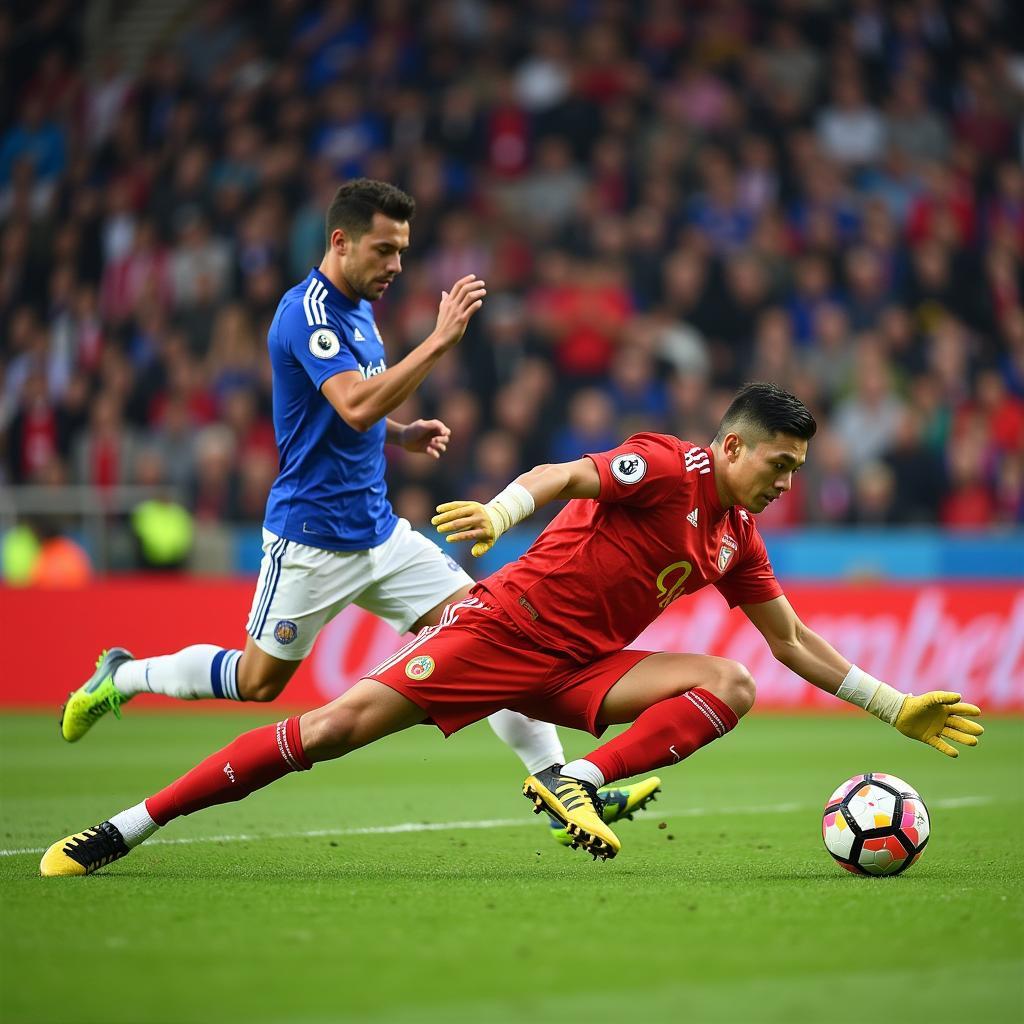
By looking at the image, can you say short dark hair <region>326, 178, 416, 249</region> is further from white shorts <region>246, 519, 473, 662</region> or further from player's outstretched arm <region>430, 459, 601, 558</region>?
player's outstretched arm <region>430, 459, 601, 558</region>

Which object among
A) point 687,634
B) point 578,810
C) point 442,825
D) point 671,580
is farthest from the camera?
point 687,634

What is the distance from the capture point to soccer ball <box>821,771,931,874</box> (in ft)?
18.9

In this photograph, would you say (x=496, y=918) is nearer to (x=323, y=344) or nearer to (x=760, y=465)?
(x=760, y=465)

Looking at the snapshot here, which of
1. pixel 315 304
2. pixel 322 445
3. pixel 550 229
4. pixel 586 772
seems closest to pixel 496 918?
pixel 586 772

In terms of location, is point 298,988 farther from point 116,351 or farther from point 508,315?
point 116,351

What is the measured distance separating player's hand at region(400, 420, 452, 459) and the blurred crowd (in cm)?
754

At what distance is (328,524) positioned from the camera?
668 cm

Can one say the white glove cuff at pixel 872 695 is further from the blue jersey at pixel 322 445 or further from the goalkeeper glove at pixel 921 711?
the blue jersey at pixel 322 445

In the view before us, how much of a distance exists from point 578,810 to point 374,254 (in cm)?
235

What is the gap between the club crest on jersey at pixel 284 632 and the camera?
6.63 metres

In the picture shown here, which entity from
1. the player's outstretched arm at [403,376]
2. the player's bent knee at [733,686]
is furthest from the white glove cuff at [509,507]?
the player's bent knee at [733,686]

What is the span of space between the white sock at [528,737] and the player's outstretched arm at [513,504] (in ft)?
4.74

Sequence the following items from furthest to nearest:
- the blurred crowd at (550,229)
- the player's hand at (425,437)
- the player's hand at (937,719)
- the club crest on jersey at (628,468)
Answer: the blurred crowd at (550,229) < the player's hand at (425,437) < the player's hand at (937,719) < the club crest on jersey at (628,468)

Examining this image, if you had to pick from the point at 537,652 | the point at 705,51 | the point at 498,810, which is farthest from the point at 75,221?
the point at 537,652
